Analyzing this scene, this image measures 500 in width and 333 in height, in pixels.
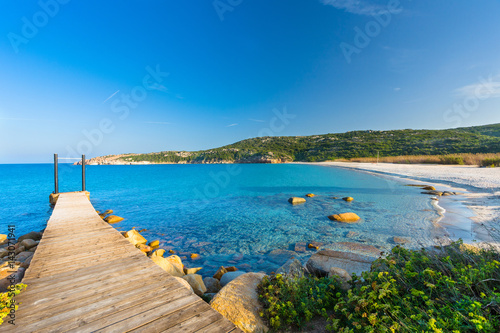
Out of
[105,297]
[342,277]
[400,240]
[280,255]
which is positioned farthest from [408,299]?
[400,240]

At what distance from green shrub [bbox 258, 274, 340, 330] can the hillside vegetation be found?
6672 centimetres

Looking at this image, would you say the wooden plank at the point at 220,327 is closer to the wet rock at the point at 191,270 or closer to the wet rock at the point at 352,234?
the wet rock at the point at 191,270

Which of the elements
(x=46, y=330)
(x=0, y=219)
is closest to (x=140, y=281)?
(x=46, y=330)

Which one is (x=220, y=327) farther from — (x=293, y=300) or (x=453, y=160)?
(x=453, y=160)

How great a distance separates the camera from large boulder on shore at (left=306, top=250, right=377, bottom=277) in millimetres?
4824

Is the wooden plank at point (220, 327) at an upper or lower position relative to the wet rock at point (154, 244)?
upper

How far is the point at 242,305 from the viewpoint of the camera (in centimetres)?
347

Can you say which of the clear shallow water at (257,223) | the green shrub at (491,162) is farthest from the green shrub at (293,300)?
the green shrub at (491,162)

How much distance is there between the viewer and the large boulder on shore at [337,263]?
4.82 metres

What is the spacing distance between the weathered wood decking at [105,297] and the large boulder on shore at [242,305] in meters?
0.26

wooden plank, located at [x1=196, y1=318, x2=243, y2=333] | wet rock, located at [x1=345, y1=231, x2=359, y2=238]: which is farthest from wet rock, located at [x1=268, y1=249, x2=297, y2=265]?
wooden plank, located at [x1=196, y1=318, x2=243, y2=333]

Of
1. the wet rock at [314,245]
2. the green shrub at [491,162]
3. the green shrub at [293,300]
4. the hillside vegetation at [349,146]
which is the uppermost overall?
the hillside vegetation at [349,146]

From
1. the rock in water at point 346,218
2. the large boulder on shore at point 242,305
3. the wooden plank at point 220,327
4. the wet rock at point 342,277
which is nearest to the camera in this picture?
the wooden plank at point 220,327

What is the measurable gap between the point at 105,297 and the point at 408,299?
15.3ft
